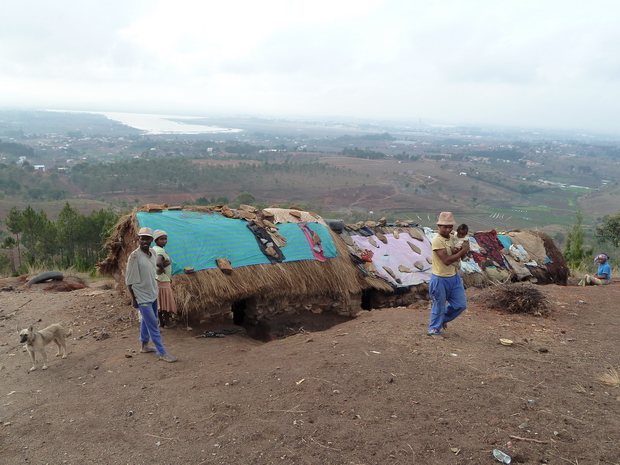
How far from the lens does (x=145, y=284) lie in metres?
4.84

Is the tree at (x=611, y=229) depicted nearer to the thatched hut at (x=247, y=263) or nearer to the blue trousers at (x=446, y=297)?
the thatched hut at (x=247, y=263)

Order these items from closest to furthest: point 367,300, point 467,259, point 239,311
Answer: point 239,311 → point 367,300 → point 467,259

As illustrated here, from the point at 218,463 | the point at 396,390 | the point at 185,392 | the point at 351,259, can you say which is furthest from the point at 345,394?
the point at 351,259

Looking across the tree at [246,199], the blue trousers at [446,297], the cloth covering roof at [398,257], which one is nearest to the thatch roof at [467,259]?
the cloth covering roof at [398,257]

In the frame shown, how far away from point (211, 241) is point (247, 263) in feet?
2.49

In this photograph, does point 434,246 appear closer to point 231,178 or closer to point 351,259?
point 351,259

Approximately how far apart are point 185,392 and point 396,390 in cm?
207

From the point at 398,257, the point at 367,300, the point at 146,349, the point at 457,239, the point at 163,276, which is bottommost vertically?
the point at 367,300

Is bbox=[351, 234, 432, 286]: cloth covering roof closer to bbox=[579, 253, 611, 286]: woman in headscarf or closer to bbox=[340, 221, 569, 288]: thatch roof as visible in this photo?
bbox=[340, 221, 569, 288]: thatch roof

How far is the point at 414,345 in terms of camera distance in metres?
4.91

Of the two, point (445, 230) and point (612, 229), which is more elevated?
point (445, 230)

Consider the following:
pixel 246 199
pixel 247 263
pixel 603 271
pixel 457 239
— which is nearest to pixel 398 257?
pixel 247 263

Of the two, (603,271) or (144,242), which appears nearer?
(144,242)

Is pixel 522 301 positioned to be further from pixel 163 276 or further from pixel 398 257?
pixel 163 276
